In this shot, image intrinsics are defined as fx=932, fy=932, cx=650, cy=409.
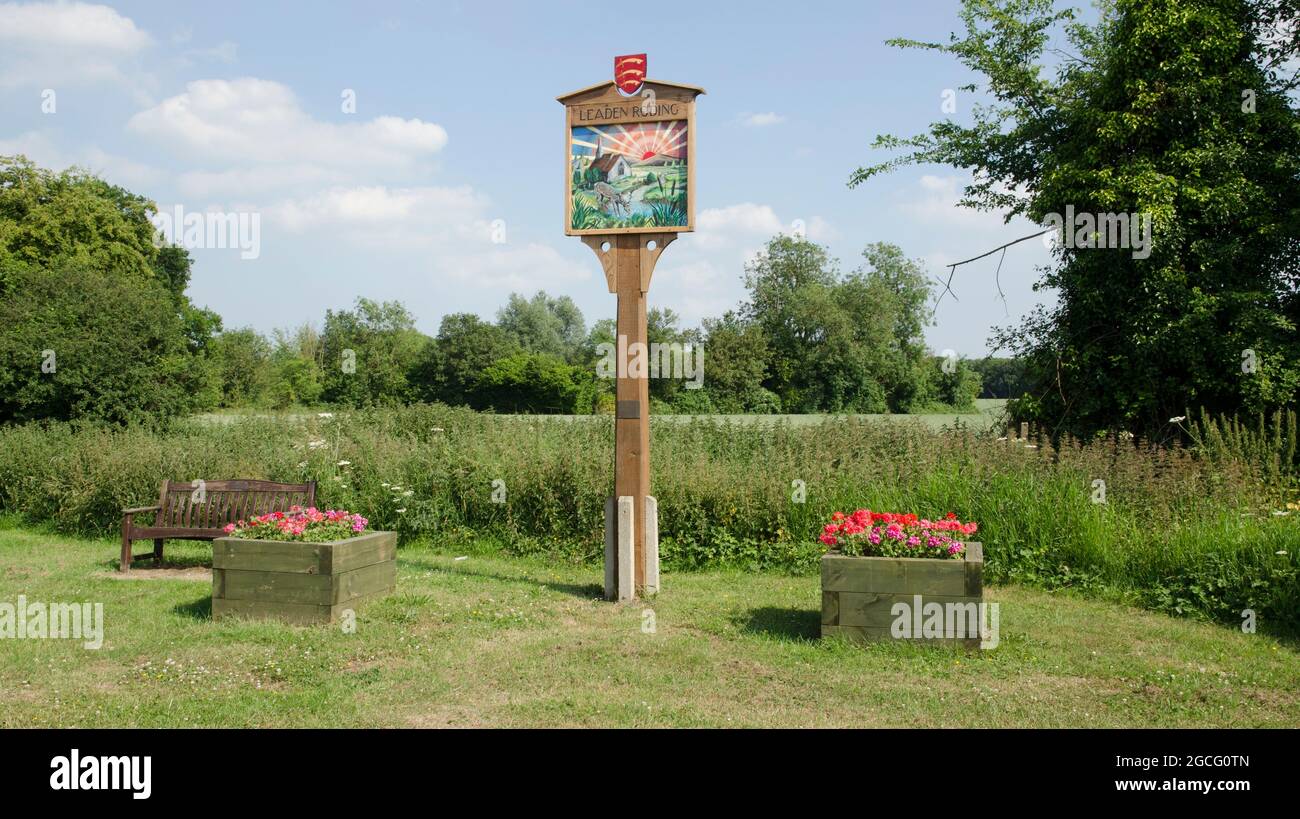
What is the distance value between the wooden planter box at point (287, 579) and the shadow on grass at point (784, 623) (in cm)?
298

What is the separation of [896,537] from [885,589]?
0.37 metres

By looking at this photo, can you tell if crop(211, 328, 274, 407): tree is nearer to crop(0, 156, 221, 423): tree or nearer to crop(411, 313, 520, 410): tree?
crop(411, 313, 520, 410): tree

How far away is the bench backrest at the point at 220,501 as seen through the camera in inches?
375

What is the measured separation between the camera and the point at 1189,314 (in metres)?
11.8

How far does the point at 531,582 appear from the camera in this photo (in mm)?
8859

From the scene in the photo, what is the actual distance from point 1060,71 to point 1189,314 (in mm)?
4880

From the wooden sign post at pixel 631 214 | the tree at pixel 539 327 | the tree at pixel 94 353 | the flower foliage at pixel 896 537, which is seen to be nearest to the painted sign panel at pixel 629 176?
the wooden sign post at pixel 631 214

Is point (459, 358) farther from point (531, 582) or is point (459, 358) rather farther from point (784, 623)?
point (784, 623)

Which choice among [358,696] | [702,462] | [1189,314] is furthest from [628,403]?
[1189,314]

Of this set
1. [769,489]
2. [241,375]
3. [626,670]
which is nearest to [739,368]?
[241,375]

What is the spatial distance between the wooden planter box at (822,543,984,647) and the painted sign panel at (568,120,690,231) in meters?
3.19

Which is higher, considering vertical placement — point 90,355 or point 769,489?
point 90,355

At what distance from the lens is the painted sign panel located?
7.80 meters
